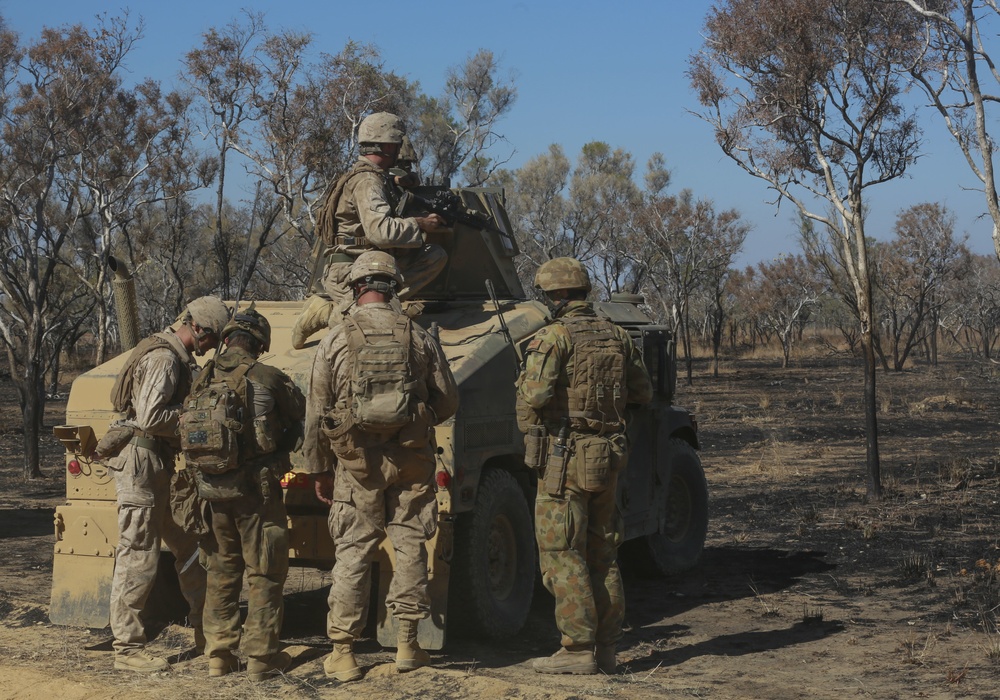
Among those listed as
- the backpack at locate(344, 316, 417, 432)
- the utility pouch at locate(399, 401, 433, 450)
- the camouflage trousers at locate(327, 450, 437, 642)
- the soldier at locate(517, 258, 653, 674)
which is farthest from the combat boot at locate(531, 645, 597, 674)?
the backpack at locate(344, 316, 417, 432)

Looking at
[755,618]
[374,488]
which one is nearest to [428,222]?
[374,488]

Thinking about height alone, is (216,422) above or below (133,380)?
below

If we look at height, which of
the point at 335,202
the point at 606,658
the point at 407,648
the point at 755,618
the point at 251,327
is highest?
the point at 335,202

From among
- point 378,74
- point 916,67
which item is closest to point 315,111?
point 378,74

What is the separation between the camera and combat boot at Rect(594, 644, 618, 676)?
6.21 meters

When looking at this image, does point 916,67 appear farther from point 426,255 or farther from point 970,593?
point 426,255

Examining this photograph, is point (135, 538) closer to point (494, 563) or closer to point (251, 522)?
point (251, 522)

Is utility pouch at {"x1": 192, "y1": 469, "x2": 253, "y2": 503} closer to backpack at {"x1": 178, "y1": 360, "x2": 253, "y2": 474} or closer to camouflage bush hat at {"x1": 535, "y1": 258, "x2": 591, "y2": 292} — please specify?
backpack at {"x1": 178, "y1": 360, "x2": 253, "y2": 474}

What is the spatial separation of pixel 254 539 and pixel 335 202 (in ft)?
7.61

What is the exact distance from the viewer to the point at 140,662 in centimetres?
618

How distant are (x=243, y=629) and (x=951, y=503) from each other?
8.01 m

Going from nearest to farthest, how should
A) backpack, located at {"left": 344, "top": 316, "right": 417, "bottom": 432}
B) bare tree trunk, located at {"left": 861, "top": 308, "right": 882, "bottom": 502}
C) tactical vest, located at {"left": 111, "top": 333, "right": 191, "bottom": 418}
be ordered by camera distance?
backpack, located at {"left": 344, "top": 316, "right": 417, "bottom": 432} → tactical vest, located at {"left": 111, "top": 333, "right": 191, "bottom": 418} → bare tree trunk, located at {"left": 861, "top": 308, "right": 882, "bottom": 502}

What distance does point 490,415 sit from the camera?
270 inches

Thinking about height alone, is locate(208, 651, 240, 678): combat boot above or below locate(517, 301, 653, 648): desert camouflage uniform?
below
